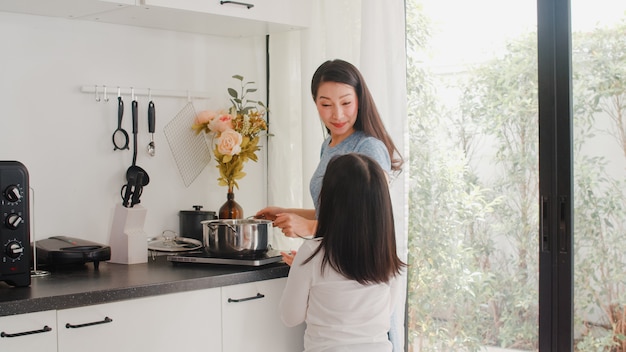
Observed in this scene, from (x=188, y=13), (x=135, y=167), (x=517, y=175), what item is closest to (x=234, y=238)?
(x=135, y=167)

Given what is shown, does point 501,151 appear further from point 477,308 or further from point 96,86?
point 96,86

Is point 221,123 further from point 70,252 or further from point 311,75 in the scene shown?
point 70,252

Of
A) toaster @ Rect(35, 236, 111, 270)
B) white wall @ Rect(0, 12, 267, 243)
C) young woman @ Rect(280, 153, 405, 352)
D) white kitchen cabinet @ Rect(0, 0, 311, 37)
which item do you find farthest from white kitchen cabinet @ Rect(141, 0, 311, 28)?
young woman @ Rect(280, 153, 405, 352)

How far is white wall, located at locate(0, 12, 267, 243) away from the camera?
2.52m

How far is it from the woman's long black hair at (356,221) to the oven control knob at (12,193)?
0.83 meters

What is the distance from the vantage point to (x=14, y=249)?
2076mm

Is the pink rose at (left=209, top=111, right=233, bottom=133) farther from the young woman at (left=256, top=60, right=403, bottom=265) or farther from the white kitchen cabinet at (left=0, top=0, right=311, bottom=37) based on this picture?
the young woman at (left=256, top=60, right=403, bottom=265)

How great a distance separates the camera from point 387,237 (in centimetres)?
193

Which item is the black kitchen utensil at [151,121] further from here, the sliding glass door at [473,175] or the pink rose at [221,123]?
the sliding glass door at [473,175]

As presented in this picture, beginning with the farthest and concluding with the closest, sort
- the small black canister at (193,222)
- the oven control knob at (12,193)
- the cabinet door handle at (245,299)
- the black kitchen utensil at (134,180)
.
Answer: the small black canister at (193,222) → the black kitchen utensil at (134,180) → the cabinet door handle at (245,299) → the oven control knob at (12,193)

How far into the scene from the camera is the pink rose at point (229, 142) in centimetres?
279

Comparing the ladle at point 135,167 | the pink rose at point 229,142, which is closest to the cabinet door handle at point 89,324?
the ladle at point 135,167

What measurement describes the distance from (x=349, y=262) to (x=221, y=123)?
3.74 ft

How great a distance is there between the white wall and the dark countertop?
10.3 inches
